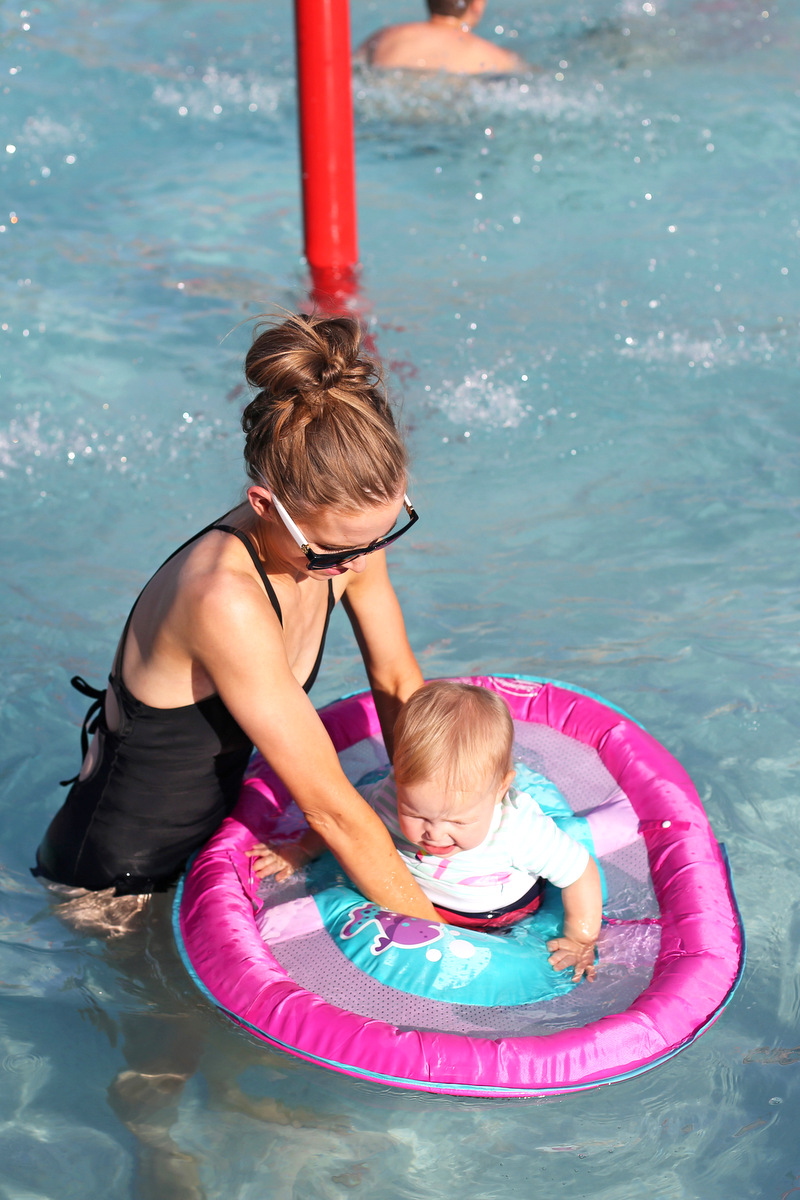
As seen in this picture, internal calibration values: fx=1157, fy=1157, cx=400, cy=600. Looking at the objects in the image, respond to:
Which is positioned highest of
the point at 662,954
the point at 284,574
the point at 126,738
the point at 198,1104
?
the point at 284,574

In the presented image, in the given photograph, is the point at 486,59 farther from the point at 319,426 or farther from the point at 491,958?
the point at 491,958

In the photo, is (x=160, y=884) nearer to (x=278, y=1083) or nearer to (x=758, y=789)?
(x=278, y=1083)

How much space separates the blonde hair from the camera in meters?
2.62

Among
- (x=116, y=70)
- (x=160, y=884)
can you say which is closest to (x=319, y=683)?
(x=160, y=884)

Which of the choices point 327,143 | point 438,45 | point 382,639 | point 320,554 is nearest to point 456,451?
point 327,143

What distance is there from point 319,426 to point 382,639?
0.91 metres

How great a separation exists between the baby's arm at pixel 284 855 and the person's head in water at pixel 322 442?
3.11ft

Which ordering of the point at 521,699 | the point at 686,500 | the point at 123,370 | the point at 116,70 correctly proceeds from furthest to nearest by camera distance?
the point at 116,70
the point at 123,370
the point at 686,500
the point at 521,699

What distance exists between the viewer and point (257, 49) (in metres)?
9.98

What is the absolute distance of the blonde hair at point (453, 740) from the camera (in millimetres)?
2623

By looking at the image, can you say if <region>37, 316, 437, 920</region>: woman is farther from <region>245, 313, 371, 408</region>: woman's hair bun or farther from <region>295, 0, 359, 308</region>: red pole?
<region>295, 0, 359, 308</region>: red pole

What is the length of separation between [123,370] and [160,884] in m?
3.74

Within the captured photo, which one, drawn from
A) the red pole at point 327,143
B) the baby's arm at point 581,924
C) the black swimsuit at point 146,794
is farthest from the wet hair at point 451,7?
the baby's arm at point 581,924

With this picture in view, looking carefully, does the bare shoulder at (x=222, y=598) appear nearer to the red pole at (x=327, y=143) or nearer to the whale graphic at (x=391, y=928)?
the whale graphic at (x=391, y=928)
